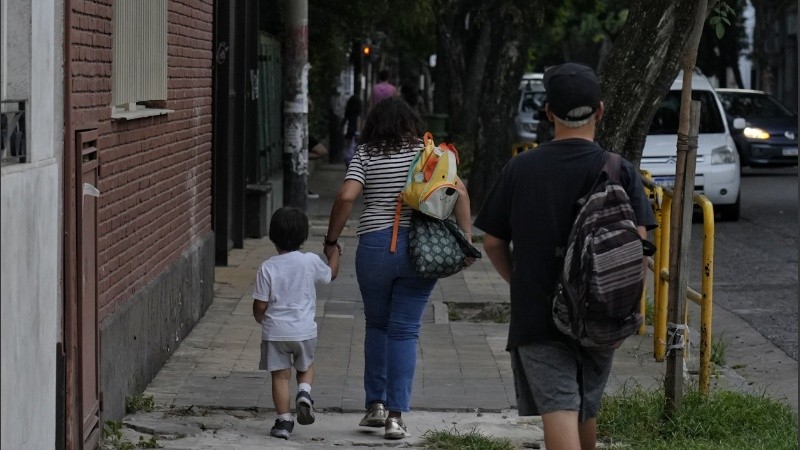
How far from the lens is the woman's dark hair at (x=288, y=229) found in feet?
22.9

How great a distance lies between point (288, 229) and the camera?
699cm

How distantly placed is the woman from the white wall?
66.2 inches

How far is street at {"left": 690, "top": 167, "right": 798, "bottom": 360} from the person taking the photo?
1138 centimetres

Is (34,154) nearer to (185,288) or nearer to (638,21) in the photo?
(185,288)

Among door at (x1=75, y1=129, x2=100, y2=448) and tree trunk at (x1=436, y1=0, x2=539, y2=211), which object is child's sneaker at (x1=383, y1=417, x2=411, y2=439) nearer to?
door at (x1=75, y1=129, x2=100, y2=448)

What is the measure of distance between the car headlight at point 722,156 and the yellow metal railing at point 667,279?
27.9ft

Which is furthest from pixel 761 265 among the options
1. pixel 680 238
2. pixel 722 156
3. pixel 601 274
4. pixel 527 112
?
pixel 527 112

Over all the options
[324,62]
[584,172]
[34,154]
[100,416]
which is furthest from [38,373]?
[324,62]

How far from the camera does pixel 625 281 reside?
484 centimetres

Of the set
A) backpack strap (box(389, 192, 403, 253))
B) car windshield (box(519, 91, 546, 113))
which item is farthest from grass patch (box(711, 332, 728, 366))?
car windshield (box(519, 91, 546, 113))

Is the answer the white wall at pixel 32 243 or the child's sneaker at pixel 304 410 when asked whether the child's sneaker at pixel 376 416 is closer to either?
the child's sneaker at pixel 304 410

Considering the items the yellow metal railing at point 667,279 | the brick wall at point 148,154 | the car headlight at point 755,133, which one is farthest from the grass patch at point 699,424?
the car headlight at point 755,133

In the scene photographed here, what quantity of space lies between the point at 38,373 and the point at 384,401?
2.31 meters

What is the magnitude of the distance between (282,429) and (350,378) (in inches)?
64.1
